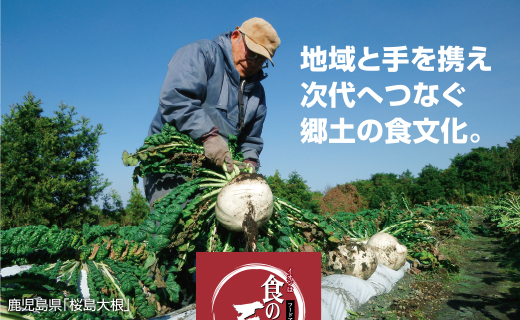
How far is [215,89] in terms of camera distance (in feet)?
9.21

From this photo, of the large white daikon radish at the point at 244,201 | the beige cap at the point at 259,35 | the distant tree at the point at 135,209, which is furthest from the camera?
the distant tree at the point at 135,209

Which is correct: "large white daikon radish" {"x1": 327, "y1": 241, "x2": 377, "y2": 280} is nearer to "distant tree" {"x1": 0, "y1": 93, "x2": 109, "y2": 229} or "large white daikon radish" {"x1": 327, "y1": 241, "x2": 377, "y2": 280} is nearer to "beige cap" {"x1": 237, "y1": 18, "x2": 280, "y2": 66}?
"beige cap" {"x1": 237, "y1": 18, "x2": 280, "y2": 66}

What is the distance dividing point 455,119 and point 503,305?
3.62 metres

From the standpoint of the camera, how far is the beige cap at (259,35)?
271cm

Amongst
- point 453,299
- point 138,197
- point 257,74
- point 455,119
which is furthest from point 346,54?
point 138,197

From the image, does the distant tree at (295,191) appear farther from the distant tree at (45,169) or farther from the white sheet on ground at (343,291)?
the distant tree at (45,169)

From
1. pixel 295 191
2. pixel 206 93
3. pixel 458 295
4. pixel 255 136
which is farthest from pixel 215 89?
pixel 295 191

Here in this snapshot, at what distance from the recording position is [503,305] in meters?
3.14

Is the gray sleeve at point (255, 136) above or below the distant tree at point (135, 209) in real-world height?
above

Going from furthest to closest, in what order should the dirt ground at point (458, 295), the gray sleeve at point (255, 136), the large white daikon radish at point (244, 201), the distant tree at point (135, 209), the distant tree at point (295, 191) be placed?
the distant tree at point (135, 209) < the distant tree at point (295, 191) < the gray sleeve at point (255, 136) < the dirt ground at point (458, 295) < the large white daikon radish at point (244, 201)

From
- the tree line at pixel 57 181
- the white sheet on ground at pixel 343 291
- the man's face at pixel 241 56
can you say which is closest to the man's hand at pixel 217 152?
the man's face at pixel 241 56

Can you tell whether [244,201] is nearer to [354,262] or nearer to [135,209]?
[354,262]

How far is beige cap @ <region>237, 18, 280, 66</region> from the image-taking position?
2707 mm

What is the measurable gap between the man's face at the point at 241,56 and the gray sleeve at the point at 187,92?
0.30m
